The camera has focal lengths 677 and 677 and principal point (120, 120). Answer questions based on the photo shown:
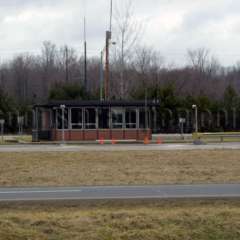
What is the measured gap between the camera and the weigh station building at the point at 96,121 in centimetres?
5369

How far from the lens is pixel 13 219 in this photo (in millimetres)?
11438

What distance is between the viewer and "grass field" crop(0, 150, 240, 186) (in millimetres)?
19062

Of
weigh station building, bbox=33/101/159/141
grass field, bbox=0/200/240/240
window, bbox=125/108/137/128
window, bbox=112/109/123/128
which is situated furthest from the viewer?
window, bbox=125/108/137/128

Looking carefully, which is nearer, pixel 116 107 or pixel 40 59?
pixel 116 107

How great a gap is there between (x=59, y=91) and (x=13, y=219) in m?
68.8

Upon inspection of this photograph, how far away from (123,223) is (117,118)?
1712 inches

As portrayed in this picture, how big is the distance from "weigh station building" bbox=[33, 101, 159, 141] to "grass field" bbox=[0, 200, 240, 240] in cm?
4059

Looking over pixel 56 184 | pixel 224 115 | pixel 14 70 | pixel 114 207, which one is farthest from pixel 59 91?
pixel 114 207

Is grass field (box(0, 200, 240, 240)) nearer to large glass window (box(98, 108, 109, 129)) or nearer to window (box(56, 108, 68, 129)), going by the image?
window (box(56, 108, 68, 129))

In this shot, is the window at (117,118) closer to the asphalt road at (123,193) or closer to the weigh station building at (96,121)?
the weigh station building at (96,121)

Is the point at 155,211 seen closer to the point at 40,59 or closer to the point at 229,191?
the point at 229,191

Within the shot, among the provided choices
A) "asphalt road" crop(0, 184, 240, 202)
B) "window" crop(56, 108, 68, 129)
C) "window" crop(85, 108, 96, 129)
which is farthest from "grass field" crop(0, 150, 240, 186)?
"window" crop(85, 108, 96, 129)

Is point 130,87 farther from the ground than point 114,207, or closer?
farther from the ground

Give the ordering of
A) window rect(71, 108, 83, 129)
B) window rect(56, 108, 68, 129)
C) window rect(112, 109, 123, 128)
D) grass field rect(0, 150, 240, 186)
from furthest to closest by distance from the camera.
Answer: window rect(112, 109, 123, 128), window rect(71, 108, 83, 129), window rect(56, 108, 68, 129), grass field rect(0, 150, 240, 186)
